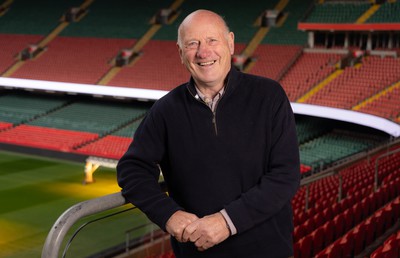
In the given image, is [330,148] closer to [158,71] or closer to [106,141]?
[106,141]

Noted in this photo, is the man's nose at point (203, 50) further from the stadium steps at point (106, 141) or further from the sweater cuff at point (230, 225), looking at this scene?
the stadium steps at point (106, 141)

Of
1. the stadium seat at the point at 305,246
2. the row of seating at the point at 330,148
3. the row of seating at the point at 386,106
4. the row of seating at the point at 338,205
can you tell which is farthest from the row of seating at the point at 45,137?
the stadium seat at the point at 305,246

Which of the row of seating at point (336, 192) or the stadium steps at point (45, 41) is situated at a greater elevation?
the stadium steps at point (45, 41)

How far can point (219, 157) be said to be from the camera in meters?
2.65

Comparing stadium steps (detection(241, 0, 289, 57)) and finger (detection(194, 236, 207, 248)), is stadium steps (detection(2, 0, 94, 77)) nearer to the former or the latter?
stadium steps (detection(241, 0, 289, 57))

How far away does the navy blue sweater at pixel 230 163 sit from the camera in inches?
104

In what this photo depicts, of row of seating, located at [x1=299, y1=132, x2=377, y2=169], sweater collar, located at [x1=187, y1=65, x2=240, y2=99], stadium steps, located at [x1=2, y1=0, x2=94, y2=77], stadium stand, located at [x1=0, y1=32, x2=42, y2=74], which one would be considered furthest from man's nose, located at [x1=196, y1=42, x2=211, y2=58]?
stadium stand, located at [x1=0, y1=32, x2=42, y2=74]

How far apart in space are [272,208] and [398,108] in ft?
64.3

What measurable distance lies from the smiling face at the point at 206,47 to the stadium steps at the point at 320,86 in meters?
22.6

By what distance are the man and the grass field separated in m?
8.98

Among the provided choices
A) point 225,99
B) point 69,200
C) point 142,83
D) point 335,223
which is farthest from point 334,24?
point 225,99

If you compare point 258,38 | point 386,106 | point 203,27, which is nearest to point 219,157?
point 203,27

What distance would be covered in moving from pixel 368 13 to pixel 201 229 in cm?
2645

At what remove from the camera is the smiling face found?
2682mm
